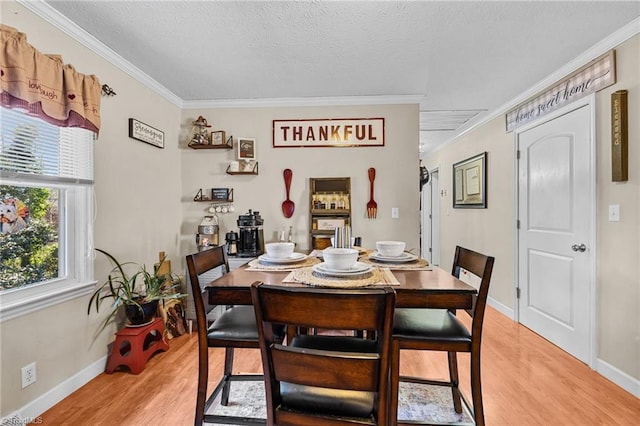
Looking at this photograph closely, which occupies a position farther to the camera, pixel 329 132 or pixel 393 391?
pixel 329 132

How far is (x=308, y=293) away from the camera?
888mm

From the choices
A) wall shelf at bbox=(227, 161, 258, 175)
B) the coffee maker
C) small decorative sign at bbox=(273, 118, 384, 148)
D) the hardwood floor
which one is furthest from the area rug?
small decorative sign at bbox=(273, 118, 384, 148)

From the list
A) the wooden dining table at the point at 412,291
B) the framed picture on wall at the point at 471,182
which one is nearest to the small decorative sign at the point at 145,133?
the wooden dining table at the point at 412,291

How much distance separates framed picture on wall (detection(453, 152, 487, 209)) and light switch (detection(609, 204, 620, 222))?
66.0 inches

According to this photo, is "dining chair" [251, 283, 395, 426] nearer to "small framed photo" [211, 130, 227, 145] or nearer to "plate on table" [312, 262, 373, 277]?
"plate on table" [312, 262, 373, 277]

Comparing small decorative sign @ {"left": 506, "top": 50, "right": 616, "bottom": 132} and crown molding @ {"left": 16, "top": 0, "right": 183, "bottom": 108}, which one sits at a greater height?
crown molding @ {"left": 16, "top": 0, "right": 183, "bottom": 108}

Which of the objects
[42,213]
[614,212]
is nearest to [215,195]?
[42,213]

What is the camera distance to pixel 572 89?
247 cm

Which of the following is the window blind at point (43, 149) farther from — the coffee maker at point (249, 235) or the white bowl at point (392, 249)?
the white bowl at point (392, 249)

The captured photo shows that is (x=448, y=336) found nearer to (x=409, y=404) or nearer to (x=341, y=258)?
(x=341, y=258)

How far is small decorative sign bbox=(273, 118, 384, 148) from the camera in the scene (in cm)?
329

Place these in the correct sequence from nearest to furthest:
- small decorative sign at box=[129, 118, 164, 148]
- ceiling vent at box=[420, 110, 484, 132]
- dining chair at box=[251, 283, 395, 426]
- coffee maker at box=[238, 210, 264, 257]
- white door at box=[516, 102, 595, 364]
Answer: dining chair at box=[251, 283, 395, 426] → white door at box=[516, 102, 595, 364] → small decorative sign at box=[129, 118, 164, 148] → coffee maker at box=[238, 210, 264, 257] → ceiling vent at box=[420, 110, 484, 132]

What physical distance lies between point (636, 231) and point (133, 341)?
3.35 m

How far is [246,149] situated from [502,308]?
128 inches
